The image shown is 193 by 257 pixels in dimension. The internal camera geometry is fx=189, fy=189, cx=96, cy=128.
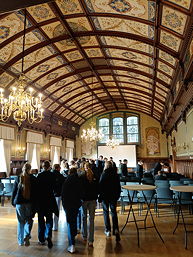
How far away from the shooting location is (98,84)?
12.8 meters

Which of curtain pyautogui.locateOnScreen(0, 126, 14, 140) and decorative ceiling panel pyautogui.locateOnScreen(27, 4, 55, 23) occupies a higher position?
decorative ceiling panel pyautogui.locateOnScreen(27, 4, 55, 23)

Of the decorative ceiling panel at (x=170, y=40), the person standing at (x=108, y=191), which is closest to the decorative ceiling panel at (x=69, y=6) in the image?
the decorative ceiling panel at (x=170, y=40)

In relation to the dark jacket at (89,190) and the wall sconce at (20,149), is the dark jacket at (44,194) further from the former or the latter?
the wall sconce at (20,149)

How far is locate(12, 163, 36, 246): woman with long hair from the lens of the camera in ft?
11.3

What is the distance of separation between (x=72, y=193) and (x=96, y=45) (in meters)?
6.52

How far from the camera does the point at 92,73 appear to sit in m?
11.1

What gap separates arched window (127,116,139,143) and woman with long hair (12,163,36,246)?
15372 millimetres

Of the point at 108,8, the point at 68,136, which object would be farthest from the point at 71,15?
the point at 68,136

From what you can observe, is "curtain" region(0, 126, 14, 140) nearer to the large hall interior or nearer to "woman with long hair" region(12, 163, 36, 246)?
the large hall interior

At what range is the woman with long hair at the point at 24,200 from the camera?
3436mm

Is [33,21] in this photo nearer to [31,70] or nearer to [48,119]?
[31,70]

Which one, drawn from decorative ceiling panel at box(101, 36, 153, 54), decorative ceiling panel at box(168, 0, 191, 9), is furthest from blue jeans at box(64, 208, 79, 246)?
decorative ceiling panel at box(101, 36, 153, 54)

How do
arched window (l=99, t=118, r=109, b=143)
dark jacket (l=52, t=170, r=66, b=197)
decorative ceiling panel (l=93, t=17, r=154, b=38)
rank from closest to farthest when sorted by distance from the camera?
dark jacket (l=52, t=170, r=66, b=197), decorative ceiling panel (l=93, t=17, r=154, b=38), arched window (l=99, t=118, r=109, b=143)

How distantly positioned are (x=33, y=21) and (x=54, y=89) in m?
5.74
